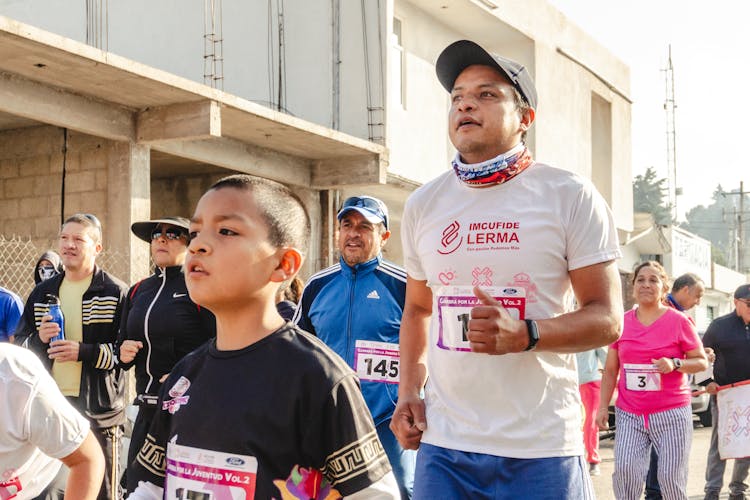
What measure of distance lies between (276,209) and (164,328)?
12.0ft

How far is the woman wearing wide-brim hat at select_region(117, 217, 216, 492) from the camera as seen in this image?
622cm

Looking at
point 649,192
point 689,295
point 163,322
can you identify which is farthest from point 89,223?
point 649,192

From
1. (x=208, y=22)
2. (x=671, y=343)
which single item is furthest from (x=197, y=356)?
(x=208, y=22)

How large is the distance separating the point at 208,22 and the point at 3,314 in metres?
10.1

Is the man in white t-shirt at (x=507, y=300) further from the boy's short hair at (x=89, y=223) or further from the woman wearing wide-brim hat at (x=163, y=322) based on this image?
the boy's short hair at (x=89, y=223)

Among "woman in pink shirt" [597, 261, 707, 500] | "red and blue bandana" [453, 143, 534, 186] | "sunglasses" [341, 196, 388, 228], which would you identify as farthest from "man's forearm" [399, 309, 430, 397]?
"woman in pink shirt" [597, 261, 707, 500]

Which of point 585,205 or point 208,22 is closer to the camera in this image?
point 585,205

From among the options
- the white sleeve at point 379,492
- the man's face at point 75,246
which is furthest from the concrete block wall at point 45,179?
the white sleeve at point 379,492

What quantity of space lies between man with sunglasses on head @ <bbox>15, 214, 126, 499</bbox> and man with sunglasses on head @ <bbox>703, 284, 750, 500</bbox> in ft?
17.6

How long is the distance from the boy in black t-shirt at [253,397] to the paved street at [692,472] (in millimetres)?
7106

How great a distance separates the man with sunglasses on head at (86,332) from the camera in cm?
648

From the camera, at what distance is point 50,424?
3211 millimetres

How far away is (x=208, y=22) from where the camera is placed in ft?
51.9

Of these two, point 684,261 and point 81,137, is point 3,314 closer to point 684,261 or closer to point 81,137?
point 81,137
